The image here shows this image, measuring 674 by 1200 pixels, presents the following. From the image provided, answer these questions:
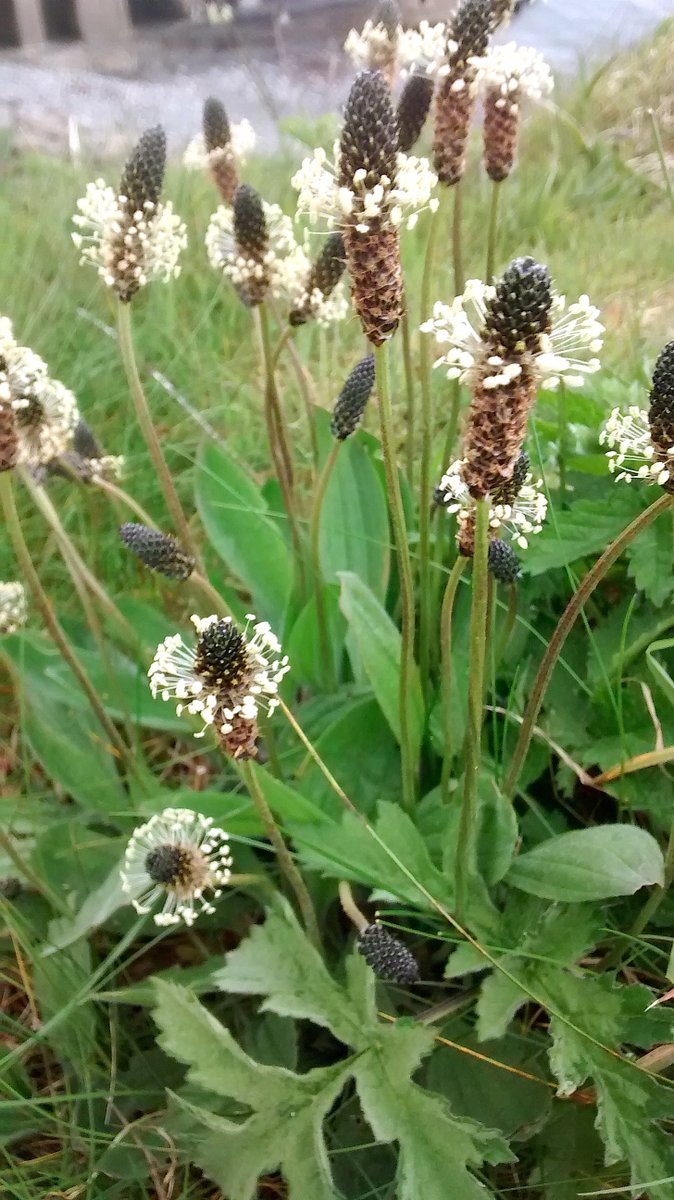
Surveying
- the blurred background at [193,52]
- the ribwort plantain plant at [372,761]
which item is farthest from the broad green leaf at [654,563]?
the blurred background at [193,52]

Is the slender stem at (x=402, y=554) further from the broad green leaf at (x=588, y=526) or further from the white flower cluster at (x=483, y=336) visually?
the broad green leaf at (x=588, y=526)

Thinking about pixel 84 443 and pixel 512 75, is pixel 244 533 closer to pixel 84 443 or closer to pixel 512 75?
pixel 84 443

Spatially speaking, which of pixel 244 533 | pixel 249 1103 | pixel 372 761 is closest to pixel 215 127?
pixel 244 533

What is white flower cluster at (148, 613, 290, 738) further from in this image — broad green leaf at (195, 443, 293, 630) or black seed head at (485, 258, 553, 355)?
broad green leaf at (195, 443, 293, 630)

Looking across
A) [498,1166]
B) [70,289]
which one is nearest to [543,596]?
[498,1166]

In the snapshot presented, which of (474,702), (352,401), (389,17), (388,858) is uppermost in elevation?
(389,17)

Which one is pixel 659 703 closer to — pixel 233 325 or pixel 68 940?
pixel 68 940

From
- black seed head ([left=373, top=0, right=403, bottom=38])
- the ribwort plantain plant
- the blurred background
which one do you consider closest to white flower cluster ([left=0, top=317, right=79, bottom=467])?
the ribwort plantain plant
